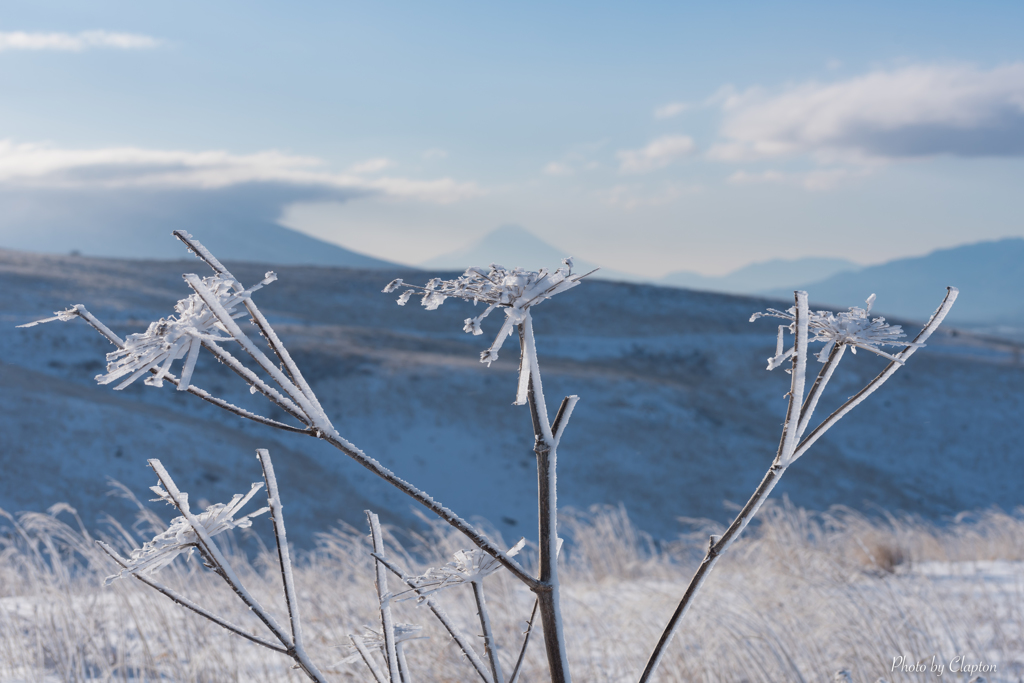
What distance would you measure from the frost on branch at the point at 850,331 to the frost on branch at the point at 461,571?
1.61 ft

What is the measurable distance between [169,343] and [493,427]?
59.4 feet

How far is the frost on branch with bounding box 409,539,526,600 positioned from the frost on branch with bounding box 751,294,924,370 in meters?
0.49

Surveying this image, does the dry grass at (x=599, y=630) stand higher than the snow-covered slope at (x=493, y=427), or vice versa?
the dry grass at (x=599, y=630)

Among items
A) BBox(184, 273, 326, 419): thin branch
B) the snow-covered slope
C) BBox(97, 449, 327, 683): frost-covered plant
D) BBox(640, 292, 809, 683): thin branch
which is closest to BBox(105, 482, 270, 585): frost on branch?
BBox(97, 449, 327, 683): frost-covered plant

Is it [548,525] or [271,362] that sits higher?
[271,362]

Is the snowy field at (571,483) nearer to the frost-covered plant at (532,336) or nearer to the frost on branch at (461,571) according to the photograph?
the frost on branch at (461,571)

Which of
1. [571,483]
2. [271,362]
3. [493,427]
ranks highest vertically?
[271,362]

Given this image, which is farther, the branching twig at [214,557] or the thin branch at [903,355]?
the branching twig at [214,557]

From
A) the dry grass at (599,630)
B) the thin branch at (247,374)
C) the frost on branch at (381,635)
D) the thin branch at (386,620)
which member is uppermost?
the thin branch at (247,374)

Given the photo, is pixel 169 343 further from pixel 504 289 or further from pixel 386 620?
pixel 386 620

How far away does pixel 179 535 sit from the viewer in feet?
3.32

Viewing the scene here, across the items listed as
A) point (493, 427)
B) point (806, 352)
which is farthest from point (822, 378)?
point (493, 427)

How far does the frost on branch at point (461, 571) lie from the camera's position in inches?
40.8

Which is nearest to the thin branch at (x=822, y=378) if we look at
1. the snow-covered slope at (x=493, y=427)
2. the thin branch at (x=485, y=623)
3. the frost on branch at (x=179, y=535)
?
the thin branch at (x=485, y=623)
